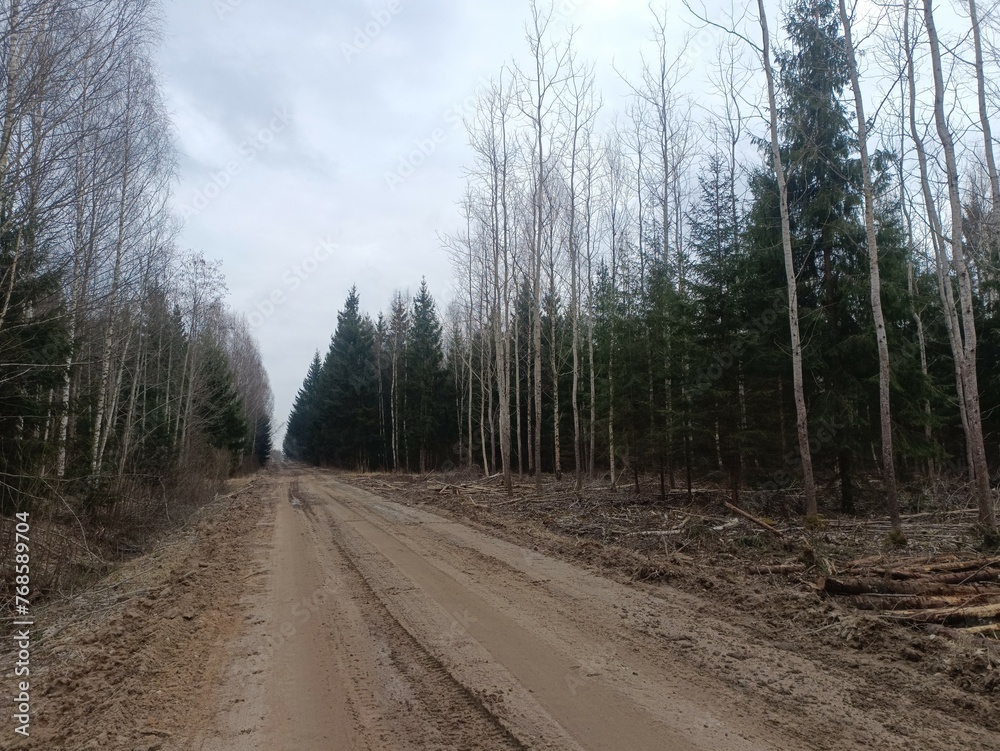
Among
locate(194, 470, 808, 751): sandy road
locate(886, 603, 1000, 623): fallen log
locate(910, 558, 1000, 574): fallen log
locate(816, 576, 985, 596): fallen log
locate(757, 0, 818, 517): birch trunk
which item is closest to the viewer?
locate(194, 470, 808, 751): sandy road

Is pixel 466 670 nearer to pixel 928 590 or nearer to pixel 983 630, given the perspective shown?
pixel 983 630

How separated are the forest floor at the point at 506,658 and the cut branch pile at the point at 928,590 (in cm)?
22

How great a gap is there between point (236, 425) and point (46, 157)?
40427 mm

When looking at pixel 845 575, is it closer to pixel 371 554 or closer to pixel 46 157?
pixel 371 554

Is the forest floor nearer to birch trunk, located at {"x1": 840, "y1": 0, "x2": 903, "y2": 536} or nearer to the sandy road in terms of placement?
the sandy road

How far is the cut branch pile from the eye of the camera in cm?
559

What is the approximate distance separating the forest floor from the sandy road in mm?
23

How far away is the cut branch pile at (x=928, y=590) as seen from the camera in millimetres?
5590

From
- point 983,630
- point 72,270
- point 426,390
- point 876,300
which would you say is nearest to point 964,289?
point 876,300

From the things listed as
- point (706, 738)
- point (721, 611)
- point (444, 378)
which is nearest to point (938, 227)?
point (721, 611)

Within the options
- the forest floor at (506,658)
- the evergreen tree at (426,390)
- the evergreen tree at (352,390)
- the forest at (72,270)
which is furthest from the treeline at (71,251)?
the evergreen tree at (352,390)

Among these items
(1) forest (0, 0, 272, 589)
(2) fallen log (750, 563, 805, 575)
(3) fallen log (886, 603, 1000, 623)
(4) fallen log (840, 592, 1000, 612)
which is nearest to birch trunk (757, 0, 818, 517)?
(2) fallen log (750, 563, 805, 575)

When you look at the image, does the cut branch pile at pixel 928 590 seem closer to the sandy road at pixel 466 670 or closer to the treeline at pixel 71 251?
the sandy road at pixel 466 670

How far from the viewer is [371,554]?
33.6 feet
